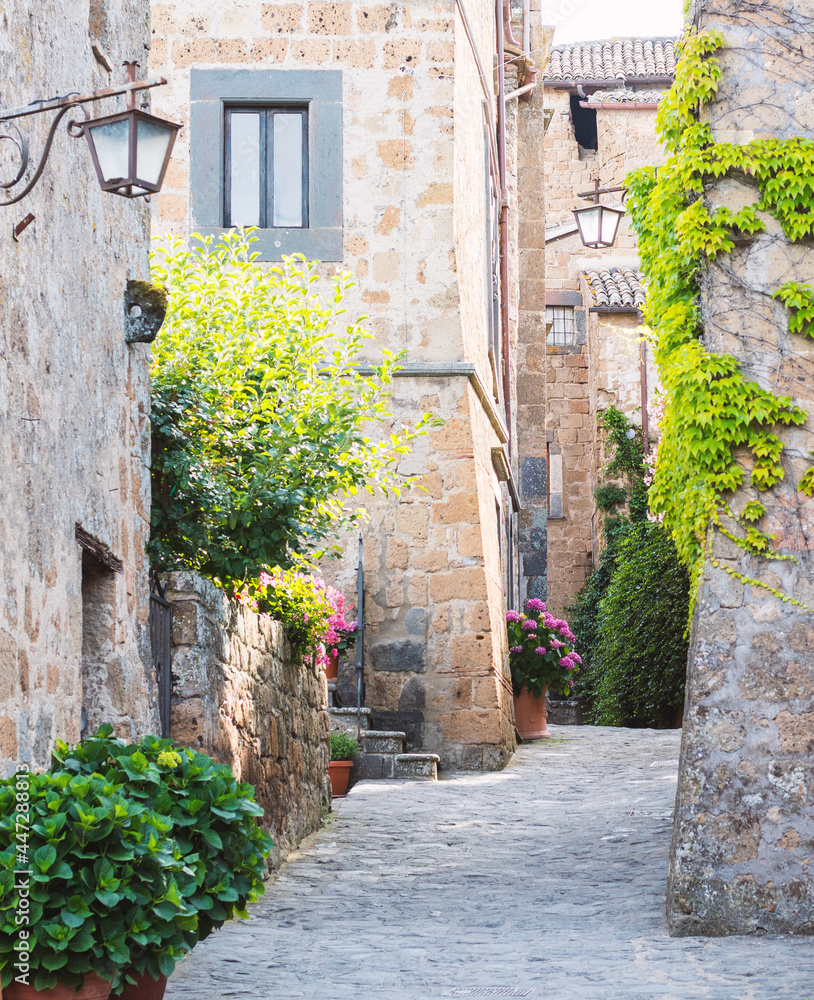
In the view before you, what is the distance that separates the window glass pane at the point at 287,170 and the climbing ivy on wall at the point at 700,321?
17.2 ft

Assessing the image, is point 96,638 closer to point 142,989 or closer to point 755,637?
point 142,989

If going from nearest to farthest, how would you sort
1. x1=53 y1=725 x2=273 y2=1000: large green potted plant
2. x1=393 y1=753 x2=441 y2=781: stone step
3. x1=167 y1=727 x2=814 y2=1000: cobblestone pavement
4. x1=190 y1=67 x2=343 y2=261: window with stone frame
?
1. x1=53 y1=725 x2=273 y2=1000: large green potted plant
2. x1=167 y1=727 x2=814 y2=1000: cobblestone pavement
3. x1=393 y1=753 x2=441 y2=781: stone step
4. x1=190 y1=67 x2=343 y2=261: window with stone frame

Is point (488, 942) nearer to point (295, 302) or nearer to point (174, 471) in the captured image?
point (174, 471)

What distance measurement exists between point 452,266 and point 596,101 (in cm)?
1468

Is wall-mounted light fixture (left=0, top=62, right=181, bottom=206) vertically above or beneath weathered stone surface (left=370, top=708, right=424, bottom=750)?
above

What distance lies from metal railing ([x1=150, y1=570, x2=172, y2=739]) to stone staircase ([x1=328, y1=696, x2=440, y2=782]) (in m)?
4.66

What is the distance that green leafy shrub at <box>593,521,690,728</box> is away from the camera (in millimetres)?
15102

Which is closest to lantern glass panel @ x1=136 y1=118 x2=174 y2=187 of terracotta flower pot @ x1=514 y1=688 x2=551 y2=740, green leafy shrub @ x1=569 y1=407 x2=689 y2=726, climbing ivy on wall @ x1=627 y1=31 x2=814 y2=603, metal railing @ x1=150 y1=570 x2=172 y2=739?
metal railing @ x1=150 y1=570 x2=172 y2=739

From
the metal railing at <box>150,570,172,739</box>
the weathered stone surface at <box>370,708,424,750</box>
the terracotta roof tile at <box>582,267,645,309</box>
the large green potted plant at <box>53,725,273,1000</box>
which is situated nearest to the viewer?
the large green potted plant at <box>53,725,273,1000</box>

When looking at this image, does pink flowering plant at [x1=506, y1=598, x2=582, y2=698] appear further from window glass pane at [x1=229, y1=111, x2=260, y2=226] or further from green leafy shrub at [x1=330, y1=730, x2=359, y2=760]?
window glass pane at [x1=229, y1=111, x2=260, y2=226]

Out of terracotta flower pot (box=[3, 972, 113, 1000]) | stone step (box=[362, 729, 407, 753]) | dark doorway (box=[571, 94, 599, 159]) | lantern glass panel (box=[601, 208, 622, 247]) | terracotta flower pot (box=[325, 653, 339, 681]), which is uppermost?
dark doorway (box=[571, 94, 599, 159])

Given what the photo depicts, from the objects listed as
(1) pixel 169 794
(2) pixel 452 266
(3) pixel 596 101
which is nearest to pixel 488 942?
(1) pixel 169 794

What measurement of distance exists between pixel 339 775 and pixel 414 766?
1.98 ft

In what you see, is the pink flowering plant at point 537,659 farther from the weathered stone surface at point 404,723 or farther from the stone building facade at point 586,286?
the stone building facade at point 586,286
